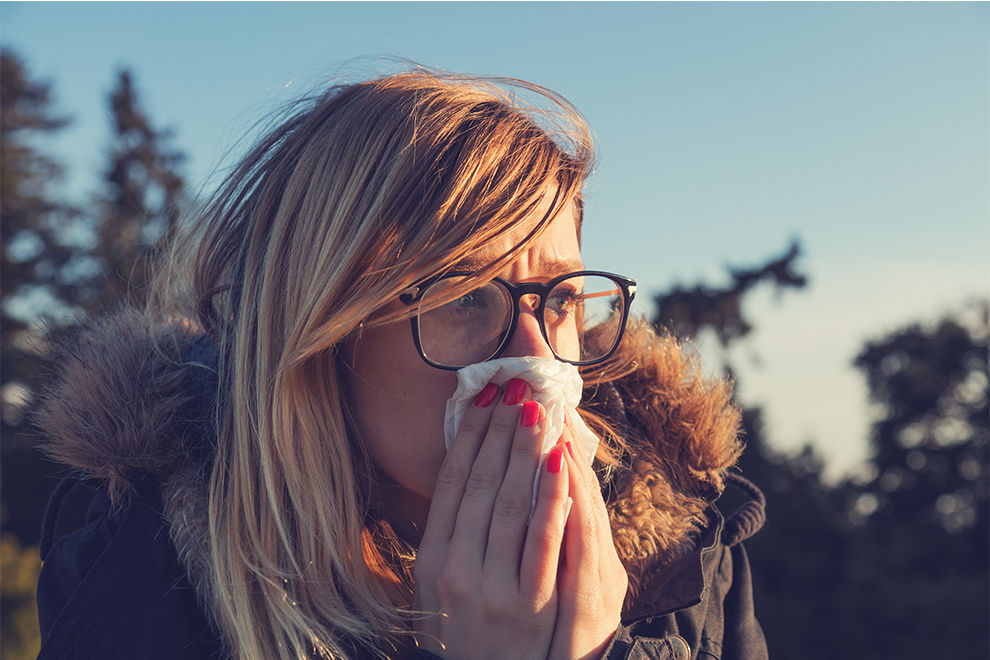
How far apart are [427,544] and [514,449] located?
0.34 m

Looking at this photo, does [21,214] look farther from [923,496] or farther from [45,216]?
[923,496]

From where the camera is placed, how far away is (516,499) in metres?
1.91

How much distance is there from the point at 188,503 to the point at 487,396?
0.89 m

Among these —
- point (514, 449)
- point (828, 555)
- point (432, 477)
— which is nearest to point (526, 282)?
point (514, 449)

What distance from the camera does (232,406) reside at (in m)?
2.16

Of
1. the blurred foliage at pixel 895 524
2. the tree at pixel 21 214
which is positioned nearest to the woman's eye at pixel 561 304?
the blurred foliage at pixel 895 524

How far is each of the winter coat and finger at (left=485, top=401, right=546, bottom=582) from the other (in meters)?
0.35

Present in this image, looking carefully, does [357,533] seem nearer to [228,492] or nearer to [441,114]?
[228,492]

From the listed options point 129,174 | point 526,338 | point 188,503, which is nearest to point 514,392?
point 526,338

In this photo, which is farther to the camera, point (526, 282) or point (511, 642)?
point (526, 282)

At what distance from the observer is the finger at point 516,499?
1881 mm

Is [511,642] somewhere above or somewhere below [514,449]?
below

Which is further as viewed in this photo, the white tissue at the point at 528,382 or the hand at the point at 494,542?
the white tissue at the point at 528,382

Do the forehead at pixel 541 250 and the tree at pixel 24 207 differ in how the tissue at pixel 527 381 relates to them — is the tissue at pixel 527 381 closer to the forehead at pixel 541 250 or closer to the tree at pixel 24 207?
the forehead at pixel 541 250
